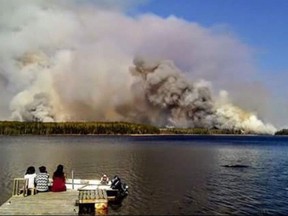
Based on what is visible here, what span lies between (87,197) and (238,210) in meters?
12.6

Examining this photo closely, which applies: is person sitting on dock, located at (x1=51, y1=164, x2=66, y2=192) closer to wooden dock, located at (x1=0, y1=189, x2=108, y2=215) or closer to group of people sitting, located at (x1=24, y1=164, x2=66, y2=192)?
group of people sitting, located at (x1=24, y1=164, x2=66, y2=192)

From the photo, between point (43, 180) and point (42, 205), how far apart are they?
4.74 m

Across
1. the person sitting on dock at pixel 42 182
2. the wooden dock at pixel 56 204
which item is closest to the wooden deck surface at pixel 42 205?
the wooden dock at pixel 56 204

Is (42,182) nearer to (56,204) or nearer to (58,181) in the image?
(58,181)

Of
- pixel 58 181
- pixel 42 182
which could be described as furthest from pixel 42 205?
pixel 58 181

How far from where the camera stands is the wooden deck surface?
1053 inches

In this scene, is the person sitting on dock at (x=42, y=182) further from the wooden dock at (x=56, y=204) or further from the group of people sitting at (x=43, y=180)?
the wooden dock at (x=56, y=204)

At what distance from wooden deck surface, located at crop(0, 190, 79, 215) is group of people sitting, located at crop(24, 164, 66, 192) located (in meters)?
0.74

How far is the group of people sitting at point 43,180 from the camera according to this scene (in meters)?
32.1

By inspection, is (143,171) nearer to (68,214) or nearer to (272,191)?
(272,191)

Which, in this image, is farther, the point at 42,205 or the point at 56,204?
the point at 56,204

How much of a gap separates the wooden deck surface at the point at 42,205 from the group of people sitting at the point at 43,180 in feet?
2.44

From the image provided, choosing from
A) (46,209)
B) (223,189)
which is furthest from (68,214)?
(223,189)

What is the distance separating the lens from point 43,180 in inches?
1293
